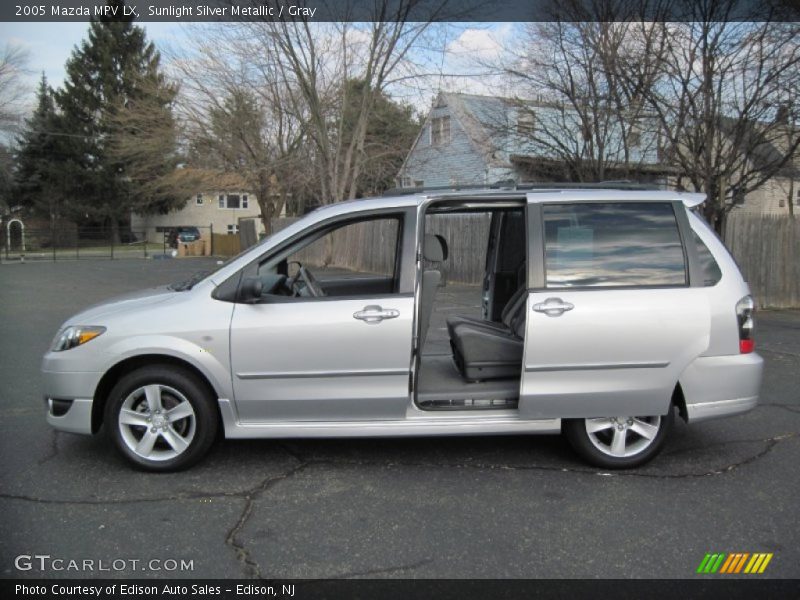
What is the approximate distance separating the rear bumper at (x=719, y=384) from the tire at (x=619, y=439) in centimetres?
19

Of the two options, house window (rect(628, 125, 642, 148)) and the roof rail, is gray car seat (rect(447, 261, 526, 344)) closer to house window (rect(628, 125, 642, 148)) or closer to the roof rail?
the roof rail

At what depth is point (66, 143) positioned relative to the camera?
46.1 m

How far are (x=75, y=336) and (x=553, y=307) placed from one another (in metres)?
3.14

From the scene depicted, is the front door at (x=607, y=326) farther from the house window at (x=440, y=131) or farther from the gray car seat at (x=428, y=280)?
the house window at (x=440, y=131)

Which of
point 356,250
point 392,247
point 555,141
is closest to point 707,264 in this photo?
point 555,141

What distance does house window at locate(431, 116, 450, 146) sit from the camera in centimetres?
2888

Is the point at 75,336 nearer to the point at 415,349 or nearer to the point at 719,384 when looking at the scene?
the point at 415,349

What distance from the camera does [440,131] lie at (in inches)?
1143

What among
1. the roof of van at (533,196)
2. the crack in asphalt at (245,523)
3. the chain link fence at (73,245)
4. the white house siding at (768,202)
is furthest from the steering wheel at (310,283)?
the white house siding at (768,202)

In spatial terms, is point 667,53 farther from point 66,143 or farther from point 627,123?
point 66,143

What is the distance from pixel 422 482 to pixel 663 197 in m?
2.53

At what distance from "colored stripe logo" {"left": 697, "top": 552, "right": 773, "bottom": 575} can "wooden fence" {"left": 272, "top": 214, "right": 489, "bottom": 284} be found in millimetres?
11761

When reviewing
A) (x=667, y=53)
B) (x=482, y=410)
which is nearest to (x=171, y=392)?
(x=482, y=410)

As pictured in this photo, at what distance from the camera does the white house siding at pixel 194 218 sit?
2014 inches
